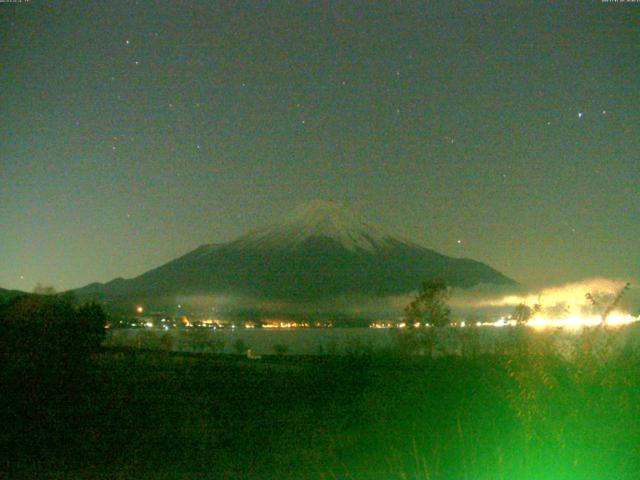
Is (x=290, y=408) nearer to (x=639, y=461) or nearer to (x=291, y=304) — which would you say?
(x=639, y=461)

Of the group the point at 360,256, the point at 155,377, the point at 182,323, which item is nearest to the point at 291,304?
the point at 360,256

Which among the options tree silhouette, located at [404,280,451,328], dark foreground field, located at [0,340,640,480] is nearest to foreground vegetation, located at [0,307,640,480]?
dark foreground field, located at [0,340,640,480]

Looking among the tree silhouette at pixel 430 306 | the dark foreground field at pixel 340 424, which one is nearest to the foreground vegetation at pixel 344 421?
the dark foreground field at pixel 340 424

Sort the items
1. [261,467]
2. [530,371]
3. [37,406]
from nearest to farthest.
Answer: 1. [530,371]
2. [261,467]
3. [37,406]

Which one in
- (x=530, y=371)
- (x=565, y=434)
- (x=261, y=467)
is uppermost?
(x=530, y=371)

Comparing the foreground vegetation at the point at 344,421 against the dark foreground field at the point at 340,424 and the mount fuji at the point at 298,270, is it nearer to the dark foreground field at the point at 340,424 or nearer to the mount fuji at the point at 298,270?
the dark foreground field at the point at 340,424

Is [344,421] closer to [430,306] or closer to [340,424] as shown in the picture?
[340,424]

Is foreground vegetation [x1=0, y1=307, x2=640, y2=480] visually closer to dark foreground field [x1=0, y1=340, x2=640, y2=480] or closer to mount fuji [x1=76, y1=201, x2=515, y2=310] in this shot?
dark foreground field [x1=0, y1=340, x2=640, y2=480]
